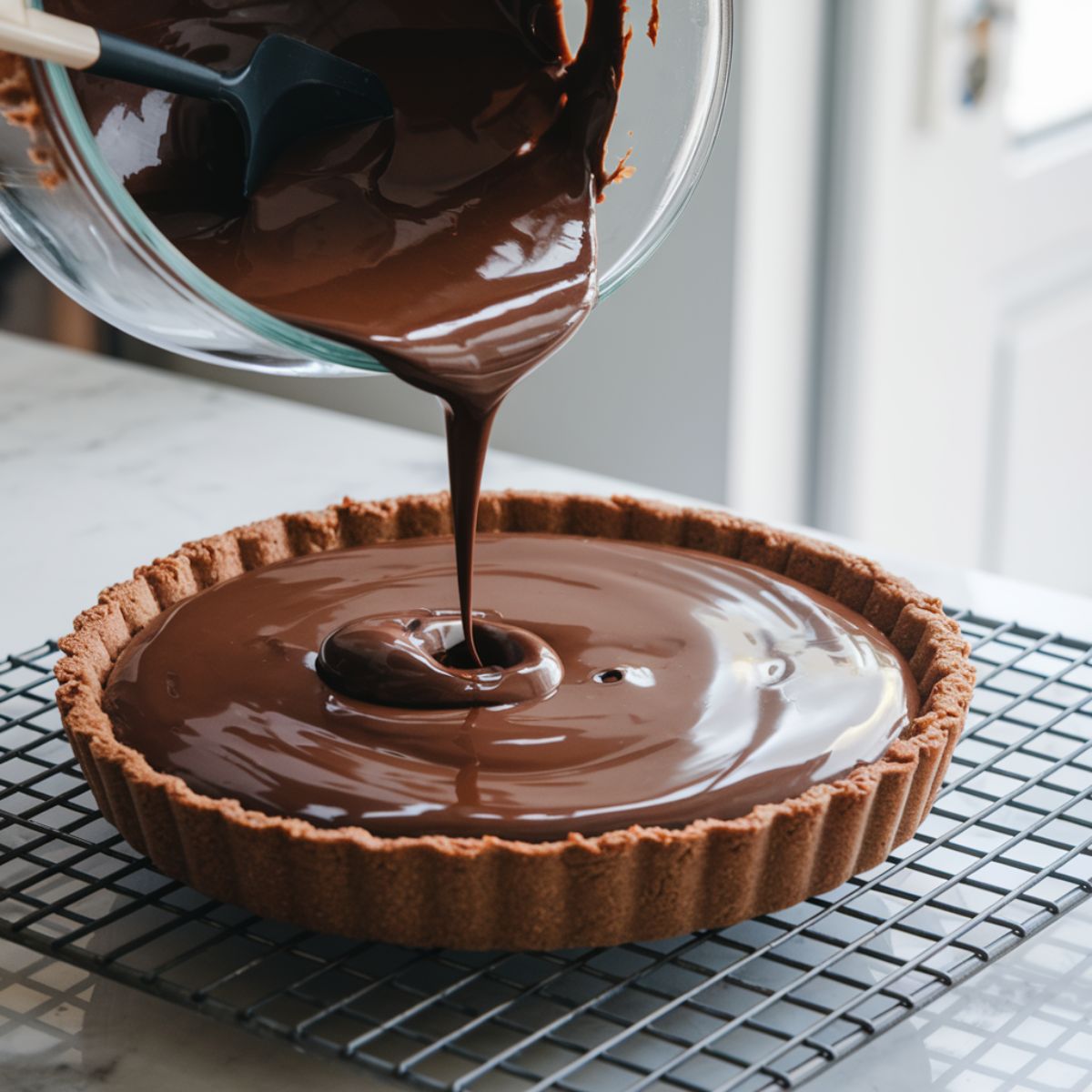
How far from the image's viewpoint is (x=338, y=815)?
44.3 inches

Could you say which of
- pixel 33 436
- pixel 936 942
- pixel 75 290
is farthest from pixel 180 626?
pixel 33 436

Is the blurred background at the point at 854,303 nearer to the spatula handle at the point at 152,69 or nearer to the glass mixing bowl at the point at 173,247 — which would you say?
the glass mixing bowl at the point at 173,247

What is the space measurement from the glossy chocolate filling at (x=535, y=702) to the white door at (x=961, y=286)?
1.45 meters

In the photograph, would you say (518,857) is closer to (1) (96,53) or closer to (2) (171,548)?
(1) (96,53)

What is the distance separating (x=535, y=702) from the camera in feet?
4.17

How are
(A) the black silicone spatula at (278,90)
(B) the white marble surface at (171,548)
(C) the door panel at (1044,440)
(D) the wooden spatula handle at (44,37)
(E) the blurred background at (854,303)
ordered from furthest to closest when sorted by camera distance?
(C) the door panel at (1044,440), (E) the blurred background at (854,303), (A) the black silicone spatula at (278,90), (B) the white marble surface at (171,548), (D) the wooden spatula handle at (44,37)

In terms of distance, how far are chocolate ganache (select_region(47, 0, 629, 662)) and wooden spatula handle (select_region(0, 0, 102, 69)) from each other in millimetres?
179

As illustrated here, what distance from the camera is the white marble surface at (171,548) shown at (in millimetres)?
1090

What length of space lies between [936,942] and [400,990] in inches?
14.4

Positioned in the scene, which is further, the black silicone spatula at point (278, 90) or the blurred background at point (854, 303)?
the blurred background at point (854, 303)

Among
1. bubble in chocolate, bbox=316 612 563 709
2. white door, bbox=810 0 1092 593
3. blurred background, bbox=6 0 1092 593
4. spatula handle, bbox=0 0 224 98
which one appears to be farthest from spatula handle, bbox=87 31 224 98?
white door, bbox=810 0 1092 593

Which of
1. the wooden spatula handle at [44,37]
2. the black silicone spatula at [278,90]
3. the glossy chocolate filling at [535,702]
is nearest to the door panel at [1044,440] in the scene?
the glossy chocolate filling at [535,702]

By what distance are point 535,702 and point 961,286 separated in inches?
81.4

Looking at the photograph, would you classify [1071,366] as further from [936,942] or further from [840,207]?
[936,942]
